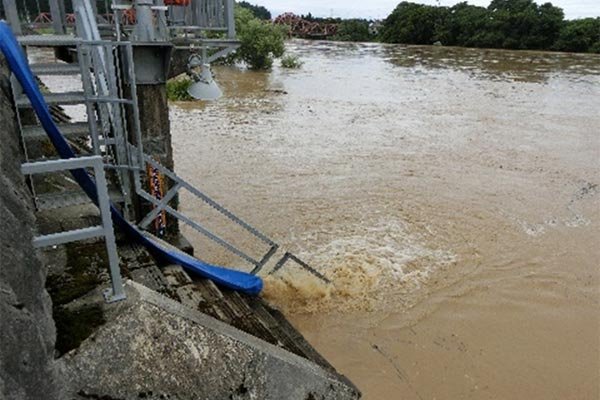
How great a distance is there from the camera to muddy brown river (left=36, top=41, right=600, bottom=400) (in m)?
5.80

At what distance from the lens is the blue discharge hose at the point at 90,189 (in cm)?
314

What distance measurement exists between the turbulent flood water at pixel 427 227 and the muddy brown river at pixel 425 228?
30 millimetres

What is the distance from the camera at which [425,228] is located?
359 inches

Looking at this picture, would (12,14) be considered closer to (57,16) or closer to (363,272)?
(57,16)

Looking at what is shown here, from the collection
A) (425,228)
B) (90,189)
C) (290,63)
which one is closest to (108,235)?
(90,189)

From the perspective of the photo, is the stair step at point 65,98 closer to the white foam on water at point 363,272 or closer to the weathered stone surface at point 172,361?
the weathered stone surface at point 172,361

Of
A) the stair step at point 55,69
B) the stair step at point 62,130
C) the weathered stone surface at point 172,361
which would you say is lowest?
the weathered stone surface at point 172,361

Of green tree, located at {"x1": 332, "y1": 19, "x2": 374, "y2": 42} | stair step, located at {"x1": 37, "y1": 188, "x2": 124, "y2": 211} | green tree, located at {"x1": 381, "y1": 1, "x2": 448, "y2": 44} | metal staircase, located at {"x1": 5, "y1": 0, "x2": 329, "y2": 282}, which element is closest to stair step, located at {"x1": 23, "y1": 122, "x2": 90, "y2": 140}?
metal staircase, located at {"x1": 5, "y1": 0, "x2": 329, "y2": 282}

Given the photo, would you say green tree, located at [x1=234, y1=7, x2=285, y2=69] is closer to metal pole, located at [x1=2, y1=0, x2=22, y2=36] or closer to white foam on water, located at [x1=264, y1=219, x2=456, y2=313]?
white foam on water, located at [x1=264, y1=219, x2=456, y2=313]

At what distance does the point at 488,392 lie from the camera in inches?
208

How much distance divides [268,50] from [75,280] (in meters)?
28.7

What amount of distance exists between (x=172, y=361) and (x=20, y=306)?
3.61ft

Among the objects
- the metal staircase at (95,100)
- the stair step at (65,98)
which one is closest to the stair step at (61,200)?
the metal staircase at (95,100)

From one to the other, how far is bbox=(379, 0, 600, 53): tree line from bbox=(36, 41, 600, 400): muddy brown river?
3567 centimetres
